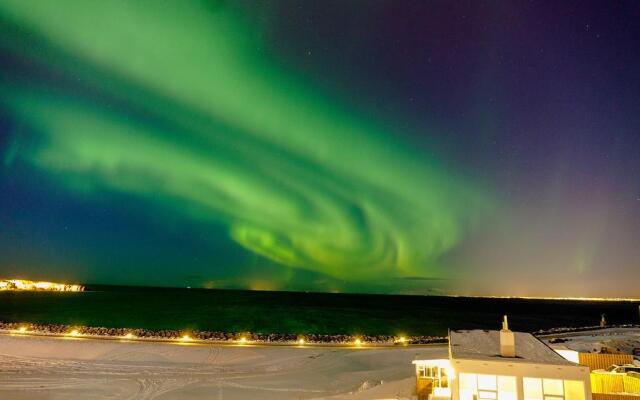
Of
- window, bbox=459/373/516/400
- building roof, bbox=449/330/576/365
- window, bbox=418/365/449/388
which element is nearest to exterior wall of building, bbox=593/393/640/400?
building roof, bbox=449/330/576/365

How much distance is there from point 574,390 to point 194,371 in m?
28.2

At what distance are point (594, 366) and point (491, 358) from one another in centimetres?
984

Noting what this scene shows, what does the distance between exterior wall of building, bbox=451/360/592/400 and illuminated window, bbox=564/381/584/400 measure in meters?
0.10

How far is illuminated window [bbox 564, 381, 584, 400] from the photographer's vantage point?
49.1 feet

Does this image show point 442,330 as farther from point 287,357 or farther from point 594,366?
point 594,366

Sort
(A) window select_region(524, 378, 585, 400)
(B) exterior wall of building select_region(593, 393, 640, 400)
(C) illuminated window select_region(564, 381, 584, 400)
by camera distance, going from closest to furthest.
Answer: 1. (C) illuminated window select_region(564, 381, 584, 400)
2. (A) window select_region(524, 378, 585, 400)
3. (B) exterior wall of building select_region(593, 393, 640, 400)

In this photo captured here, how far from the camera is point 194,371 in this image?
3428 centimetres

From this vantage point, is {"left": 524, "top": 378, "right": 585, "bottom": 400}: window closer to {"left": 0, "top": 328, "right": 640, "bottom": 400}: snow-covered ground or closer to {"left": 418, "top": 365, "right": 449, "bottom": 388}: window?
{"left": 418, "top": 365, "right": 449, "bottom": 388}: window

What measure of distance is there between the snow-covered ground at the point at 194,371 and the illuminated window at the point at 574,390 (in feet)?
35.2

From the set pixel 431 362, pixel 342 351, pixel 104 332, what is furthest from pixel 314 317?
pixel 431 362

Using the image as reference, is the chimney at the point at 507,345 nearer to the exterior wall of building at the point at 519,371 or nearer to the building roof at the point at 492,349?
the building roof at the point at 492,349

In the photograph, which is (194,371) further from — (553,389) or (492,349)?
(553,389)

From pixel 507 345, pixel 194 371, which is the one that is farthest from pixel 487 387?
pixel 194 371

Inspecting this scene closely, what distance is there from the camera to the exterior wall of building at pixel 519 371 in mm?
15133
